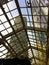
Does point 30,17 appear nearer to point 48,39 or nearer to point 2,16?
point 2,16

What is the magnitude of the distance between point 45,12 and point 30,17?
5.25 feet

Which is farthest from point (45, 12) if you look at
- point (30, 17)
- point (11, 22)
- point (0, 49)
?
point (0, 49)

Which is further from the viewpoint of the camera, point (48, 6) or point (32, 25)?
point (32, 25)

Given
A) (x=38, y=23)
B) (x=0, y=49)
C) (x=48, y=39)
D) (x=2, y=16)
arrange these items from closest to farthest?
(x=2, y=16)
(x=38, y=23)
(x=48, y=39)
(x=0, y=49)

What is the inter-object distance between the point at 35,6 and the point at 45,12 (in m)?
0.80

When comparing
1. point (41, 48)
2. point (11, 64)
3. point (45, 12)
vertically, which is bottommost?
point (41, 48)

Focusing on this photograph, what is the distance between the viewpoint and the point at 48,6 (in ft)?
32.1

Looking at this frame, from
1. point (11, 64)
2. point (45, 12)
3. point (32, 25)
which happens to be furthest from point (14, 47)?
point (11, 64)

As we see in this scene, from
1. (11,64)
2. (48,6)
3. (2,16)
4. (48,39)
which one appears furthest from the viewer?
(48,39)

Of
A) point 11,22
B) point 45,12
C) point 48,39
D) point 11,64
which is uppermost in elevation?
point 11,64

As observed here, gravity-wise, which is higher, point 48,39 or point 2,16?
point 2,16

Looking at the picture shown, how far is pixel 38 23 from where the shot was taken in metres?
12.8

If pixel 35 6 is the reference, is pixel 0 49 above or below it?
below

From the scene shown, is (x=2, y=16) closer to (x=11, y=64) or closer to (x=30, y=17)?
(x=30, y=17)
